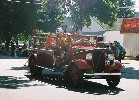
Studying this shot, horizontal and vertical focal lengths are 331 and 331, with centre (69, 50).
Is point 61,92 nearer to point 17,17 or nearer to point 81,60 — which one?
point 81,60

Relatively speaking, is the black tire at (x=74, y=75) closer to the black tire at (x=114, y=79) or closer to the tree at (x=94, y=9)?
the black tire at (x=114, y=79)

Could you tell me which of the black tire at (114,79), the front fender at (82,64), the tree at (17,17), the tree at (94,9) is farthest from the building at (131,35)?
the front fender at (82,64)

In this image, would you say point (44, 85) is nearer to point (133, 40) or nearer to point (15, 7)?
point (133, 40)

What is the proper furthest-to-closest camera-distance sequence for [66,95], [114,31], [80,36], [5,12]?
[114,31], [5,12], [80,36], [66,95]

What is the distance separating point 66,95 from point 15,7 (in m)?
39.9

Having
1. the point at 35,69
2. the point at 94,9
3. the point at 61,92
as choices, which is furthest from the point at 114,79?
the point at 94,9

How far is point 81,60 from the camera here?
41.4ft

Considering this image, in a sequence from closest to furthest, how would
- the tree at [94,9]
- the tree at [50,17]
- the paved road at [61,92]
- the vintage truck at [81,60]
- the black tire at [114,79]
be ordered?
the paved road at [61,92], the vintage truck at [81,60], the black tire at [114,79], the tree at [94,9], the tree at [50,17]

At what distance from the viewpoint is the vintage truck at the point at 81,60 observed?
12.4 m

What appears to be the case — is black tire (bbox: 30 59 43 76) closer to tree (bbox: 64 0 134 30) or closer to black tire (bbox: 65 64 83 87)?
black tire (bbox: 65 64 83 87)

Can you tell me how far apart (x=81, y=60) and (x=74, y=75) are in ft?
2.06

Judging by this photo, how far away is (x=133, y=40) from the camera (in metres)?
41.2

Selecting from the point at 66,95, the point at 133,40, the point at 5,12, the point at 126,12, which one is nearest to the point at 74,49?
the point at 66,95

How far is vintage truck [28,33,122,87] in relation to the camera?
40.8ft
